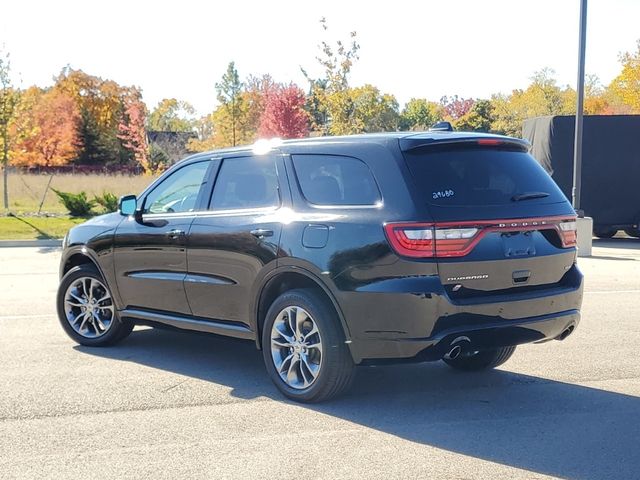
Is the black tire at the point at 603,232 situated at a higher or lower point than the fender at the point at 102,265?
lower

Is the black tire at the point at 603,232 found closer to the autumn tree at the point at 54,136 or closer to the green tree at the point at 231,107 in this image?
the green tree at the point at 231,107

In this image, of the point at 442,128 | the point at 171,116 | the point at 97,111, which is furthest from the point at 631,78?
the point at 171,116

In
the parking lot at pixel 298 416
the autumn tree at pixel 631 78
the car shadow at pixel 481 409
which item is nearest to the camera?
the parking lot at pixel 298 416

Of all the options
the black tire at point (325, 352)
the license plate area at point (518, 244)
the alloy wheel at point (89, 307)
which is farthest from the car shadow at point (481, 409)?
the license plate area at point (518, 244)

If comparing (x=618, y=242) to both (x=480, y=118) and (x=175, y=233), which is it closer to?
(x=175, y=233)

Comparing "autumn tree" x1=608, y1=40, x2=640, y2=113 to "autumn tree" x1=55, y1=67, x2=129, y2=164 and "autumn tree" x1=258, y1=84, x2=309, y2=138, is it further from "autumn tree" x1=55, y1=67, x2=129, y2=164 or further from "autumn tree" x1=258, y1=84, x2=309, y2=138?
"autumn tree" x1=55, y1=67, x2=129, y2=164

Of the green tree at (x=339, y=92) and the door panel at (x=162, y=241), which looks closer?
the door panel at (x=162, y=241)

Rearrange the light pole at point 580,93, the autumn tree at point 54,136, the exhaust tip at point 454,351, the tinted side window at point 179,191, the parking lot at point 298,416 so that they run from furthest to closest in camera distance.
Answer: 1. the autumn tree at point 54,136
2. the light pole at point 580,93
3. the tinted side window at point 179,191
4. the exhaust tip at point 454,351
5. the parking lot at point 298,416

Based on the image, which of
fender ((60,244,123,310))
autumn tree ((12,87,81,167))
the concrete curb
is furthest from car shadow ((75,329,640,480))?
autumn tree ((12,87,81,167))

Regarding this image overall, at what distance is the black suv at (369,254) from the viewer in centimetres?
530

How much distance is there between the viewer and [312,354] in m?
5.86

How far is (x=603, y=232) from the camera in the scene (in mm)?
21156

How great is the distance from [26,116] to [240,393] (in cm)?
2841

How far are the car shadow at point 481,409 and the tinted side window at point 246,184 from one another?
137 centimetres
